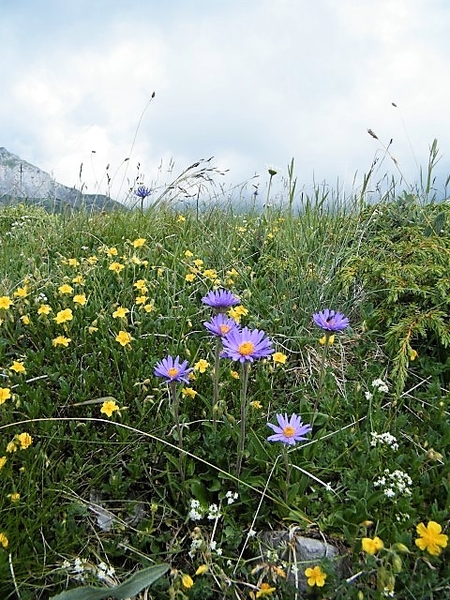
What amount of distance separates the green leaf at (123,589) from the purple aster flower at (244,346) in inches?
27.4

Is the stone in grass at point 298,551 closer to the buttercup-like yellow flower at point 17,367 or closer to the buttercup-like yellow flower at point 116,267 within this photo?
the buttercup-like yellow flower at point 17,367

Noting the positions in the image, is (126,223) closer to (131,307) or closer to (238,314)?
(131,307)

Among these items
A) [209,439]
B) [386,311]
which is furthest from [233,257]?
[209,439]

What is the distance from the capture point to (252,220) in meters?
5.02

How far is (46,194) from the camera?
7.16m

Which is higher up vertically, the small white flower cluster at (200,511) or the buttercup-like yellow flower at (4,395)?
the buttercup-like yellow flower at (4,395)

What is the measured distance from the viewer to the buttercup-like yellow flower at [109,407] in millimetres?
2287

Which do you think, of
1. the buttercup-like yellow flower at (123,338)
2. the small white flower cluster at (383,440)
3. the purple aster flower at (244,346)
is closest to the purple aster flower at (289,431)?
the purple aster flower at (244,346)

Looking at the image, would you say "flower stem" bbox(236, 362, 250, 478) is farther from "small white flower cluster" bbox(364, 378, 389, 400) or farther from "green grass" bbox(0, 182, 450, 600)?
"small white flower cluster" bbox(364, 378, 389, 400)

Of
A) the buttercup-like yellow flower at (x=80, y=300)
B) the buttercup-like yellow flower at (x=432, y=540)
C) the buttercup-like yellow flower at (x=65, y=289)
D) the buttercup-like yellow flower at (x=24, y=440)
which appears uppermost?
the buttercup-like yellow flower at (x=65, y=289)

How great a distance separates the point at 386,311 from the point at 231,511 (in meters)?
1.44

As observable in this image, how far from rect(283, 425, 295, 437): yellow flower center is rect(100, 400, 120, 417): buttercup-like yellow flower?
74 cm

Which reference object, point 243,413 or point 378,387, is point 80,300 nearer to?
point 243,413

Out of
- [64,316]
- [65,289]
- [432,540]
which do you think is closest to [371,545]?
[432,540]
